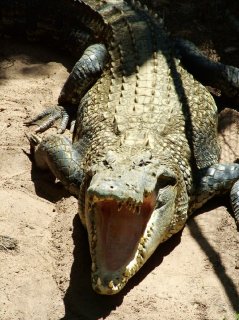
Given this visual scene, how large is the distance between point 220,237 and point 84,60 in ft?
6.85

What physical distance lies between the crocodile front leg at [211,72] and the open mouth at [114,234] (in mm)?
2012

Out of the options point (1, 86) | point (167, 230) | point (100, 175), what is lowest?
point (1, 86)

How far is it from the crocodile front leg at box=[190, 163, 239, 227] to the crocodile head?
1.67 ft

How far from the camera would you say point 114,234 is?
384 centimetres

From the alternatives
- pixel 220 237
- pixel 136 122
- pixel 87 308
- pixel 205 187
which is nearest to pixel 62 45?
pixel 136 122

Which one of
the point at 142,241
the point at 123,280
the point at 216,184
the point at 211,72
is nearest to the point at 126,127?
the point at 216,184

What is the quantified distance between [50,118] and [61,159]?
0.83m

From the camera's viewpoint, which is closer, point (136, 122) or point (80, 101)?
point (136, 122)

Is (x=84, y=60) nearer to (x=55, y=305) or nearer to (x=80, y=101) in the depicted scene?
(x=80, y=101)

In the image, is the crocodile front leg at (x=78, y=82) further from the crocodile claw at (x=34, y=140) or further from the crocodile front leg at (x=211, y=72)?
the crocodile front leg at (x=211, y=72)

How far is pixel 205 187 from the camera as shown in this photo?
15.0 feet

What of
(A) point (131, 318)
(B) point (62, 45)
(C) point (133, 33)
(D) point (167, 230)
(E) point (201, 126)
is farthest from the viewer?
(B) point (62, 45)

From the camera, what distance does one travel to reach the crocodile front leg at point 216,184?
4566 millimetres

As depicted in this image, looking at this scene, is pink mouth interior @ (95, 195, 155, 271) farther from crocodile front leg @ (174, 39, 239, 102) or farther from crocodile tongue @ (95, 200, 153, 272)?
crocodile front leg @ (174, 39, 239, 102)
